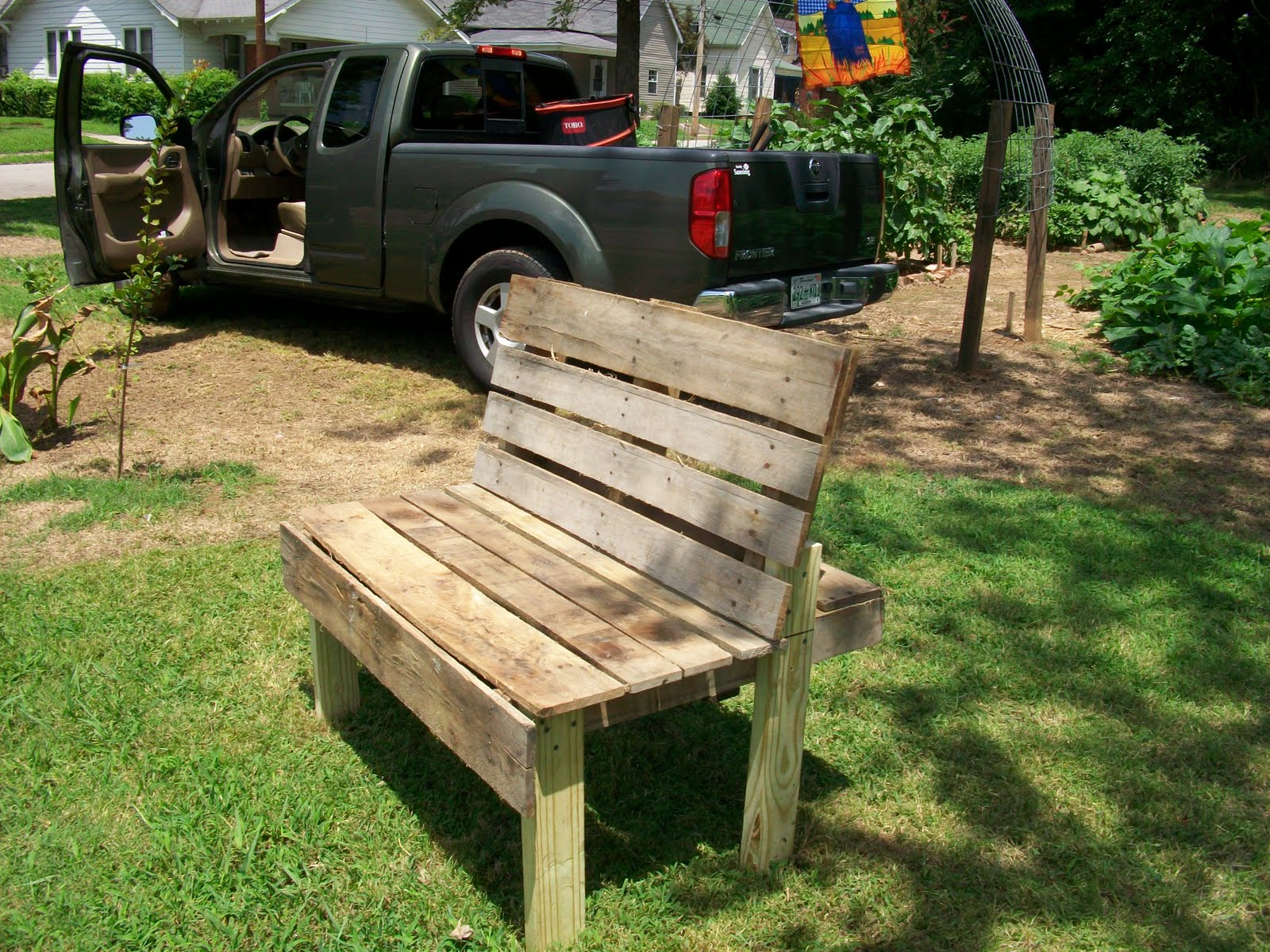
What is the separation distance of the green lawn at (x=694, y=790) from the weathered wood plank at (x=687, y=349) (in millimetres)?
1085

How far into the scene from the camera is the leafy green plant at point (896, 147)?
383 inches

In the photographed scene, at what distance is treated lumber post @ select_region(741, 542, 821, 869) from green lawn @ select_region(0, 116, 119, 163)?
66.1 ft

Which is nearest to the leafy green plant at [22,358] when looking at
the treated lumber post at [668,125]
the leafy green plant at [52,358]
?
the leafy green plant at [52,358]

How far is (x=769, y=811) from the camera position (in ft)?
8.62

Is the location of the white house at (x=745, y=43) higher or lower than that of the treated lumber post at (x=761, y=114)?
higher

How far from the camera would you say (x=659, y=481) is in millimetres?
2816

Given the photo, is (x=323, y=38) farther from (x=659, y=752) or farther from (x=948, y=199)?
(x=659, y=752)

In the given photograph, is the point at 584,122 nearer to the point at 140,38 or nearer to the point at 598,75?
the point at 140,38

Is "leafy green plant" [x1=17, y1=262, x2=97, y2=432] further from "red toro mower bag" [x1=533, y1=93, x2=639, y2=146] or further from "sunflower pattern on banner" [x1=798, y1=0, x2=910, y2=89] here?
"sunflower pattern on banner" [x1=798, y1=0, x2=910, y2=89]

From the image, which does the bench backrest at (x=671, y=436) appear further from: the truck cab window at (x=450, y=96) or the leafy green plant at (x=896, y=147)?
the leafy green plant at (x=896, y=147)

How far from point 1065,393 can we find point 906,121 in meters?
4.12

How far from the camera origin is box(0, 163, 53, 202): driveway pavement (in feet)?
47.2

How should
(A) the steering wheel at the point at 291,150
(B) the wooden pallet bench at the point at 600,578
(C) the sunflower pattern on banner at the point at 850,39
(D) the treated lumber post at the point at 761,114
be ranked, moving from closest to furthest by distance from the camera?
(B) the wooden pallet bench at the point at 600,578
(A) the steering wheel at the point at 291,150
(C) the sunflower pattern on banner at the point at 850,39
(D) the treated lumber post at the point at 761,114

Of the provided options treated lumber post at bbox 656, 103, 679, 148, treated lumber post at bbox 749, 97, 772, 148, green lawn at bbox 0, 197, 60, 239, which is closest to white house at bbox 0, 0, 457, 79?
green lawn at bbox 0, 197, 60, 239
